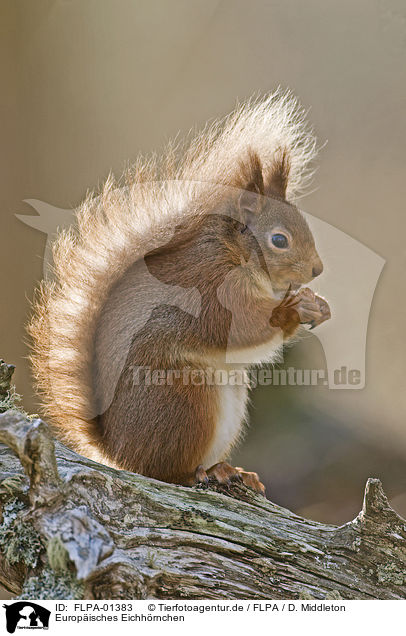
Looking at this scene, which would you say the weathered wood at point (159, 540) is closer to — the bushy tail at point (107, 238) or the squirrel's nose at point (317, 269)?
the bushy tail at point (107, 238)

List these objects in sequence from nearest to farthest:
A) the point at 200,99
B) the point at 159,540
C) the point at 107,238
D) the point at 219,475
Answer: the point at 159,540, the point at 219,475, the point at 107,238, the point at 200,99

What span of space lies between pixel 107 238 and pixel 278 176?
18.1 inches

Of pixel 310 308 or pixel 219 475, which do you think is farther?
pixel 310 308

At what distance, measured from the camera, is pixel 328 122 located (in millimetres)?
1635

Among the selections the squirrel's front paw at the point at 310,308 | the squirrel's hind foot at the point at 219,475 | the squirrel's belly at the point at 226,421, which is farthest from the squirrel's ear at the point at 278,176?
the squirrel's hind foot at the point at 219,475

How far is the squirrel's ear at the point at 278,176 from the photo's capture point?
4.81 ft

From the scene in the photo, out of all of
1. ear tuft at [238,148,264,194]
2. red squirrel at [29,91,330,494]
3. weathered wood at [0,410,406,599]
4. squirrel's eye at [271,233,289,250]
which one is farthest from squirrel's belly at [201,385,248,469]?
ear tuft at [238,148,264,194]

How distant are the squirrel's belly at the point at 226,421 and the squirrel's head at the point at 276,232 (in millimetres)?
278

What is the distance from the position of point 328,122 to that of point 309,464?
999 mm

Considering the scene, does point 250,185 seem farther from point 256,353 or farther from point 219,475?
point 219,475

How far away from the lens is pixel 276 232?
1.41 meters

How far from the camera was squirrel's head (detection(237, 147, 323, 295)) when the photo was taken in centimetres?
140

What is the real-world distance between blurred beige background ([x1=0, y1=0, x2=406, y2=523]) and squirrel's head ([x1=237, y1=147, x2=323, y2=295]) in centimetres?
22

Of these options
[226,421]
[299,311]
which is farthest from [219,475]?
[299,311]
